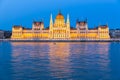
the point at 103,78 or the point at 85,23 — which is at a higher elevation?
the point at 85,23

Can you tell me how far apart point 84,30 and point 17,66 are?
110747 mm

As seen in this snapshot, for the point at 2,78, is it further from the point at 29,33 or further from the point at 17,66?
the point at 29,33

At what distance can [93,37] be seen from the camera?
13800 centimetres

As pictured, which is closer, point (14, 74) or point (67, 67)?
point (14, 74)

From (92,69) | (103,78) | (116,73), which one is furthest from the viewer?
(92,69)

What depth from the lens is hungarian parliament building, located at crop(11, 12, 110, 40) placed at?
135500mm

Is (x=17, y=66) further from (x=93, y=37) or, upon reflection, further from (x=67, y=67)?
(x=93, y=37)

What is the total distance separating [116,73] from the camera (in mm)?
25312

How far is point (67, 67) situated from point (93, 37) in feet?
362

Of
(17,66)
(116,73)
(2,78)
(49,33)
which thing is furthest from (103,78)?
(49,33)

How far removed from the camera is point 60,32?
445ft

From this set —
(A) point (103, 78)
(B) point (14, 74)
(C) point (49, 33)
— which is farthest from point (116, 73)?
(C) point (49, 33)

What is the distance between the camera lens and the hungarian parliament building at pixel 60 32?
136 m

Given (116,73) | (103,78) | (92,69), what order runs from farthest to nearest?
(92,69)
(116,73)
(103,78)
